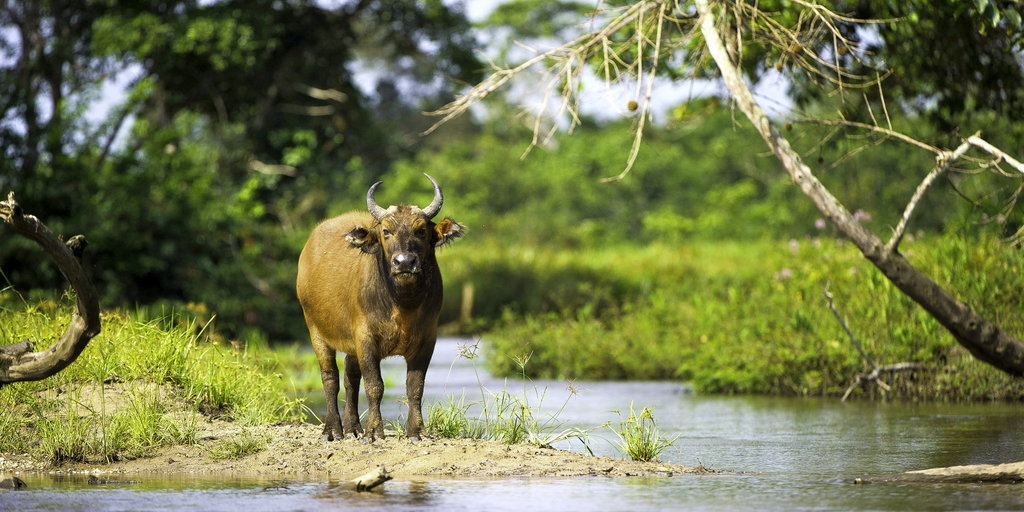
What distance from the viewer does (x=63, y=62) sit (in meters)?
26.2

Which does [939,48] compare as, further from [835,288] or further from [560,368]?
[560,368]

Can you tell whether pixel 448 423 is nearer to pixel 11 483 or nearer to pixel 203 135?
pixel 11 483

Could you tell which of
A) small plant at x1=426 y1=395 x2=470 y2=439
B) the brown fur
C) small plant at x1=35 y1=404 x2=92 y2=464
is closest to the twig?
small plant at x1=426 y1=395 x2=470 y2=439

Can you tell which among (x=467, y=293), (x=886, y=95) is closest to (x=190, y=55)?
(x=467, y=293)

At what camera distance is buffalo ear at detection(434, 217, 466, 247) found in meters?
9.96

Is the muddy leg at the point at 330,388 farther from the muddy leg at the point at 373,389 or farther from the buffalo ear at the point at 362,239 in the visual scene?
the buffalo ear at the point at 362,239

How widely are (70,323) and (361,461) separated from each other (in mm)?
2157

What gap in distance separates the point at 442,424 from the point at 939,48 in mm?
8682

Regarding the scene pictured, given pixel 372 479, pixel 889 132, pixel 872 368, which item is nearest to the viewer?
pixel 372 479

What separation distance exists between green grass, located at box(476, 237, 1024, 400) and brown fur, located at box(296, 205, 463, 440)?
5.92 meters

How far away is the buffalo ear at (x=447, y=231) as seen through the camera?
32.7 ft

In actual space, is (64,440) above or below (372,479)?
above

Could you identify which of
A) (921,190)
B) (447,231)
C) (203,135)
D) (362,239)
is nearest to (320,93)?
(203,135)

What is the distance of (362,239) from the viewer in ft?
33.0
